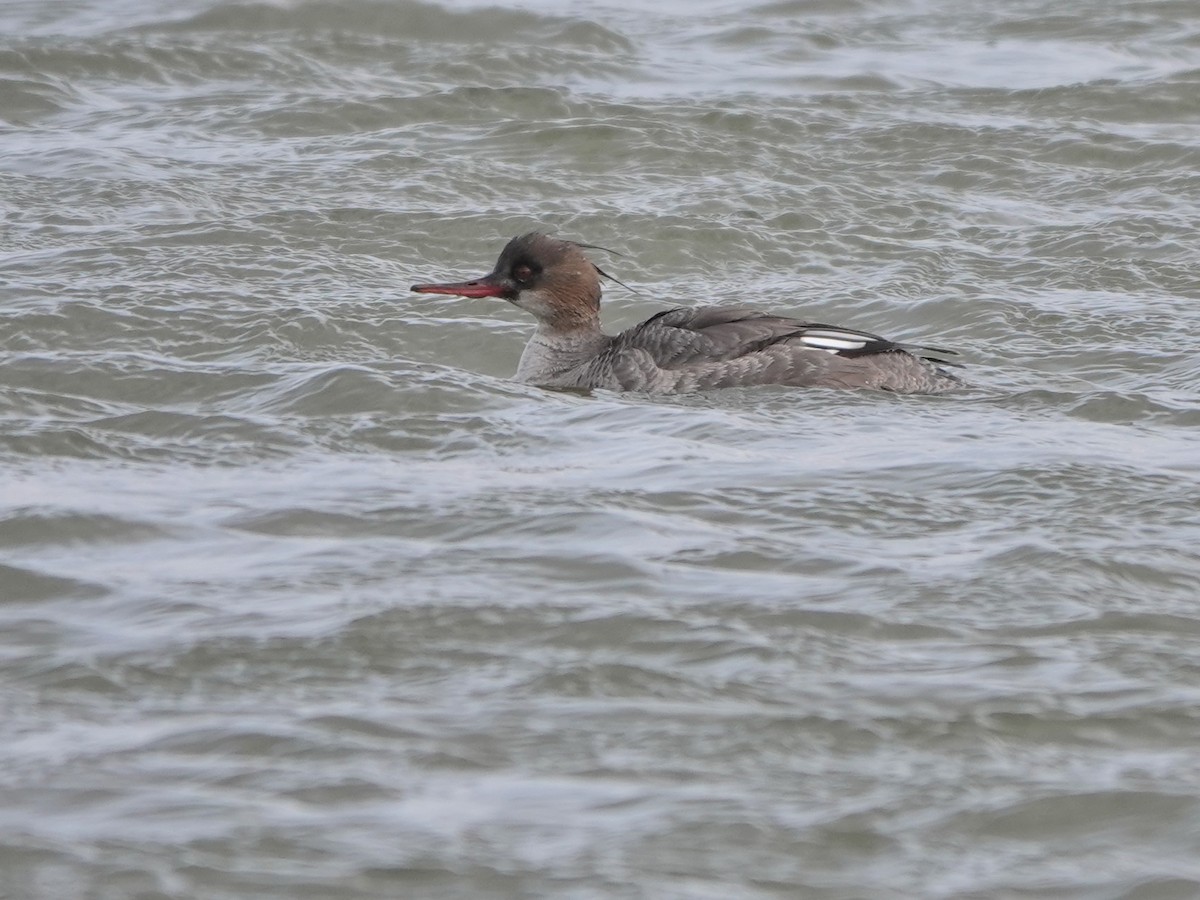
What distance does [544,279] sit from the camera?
9266 mm

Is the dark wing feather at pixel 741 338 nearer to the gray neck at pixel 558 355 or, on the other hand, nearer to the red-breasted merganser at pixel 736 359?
the red-breasted merganser at pixel 736 359

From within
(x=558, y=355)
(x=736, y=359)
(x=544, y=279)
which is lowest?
(x=558, y=355)

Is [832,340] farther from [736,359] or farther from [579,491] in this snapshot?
[579,491]

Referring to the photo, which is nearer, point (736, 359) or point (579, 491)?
point (579, 491)

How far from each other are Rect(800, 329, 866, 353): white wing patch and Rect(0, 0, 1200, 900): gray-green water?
32 cm

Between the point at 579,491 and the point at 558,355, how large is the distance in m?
2.52

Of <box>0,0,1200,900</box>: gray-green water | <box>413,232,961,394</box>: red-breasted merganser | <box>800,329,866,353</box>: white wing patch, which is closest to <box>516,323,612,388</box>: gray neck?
<box>413,232,961,394</box>: red-breasted merganser

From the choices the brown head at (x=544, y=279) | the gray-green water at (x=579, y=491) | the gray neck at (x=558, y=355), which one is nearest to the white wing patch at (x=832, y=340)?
the gray-green water at (x=579, y=491)

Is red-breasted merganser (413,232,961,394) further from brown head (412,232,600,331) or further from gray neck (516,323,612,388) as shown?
brown head (412,232,600,331)

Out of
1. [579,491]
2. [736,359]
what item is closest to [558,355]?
[736,359]

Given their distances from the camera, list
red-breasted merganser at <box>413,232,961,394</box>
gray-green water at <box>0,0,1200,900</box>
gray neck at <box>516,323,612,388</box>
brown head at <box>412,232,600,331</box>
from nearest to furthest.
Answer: gray-green water at <box>0,0,1200,900</box> < red-breasted merganser at <box>413,232,961,394</box> < gray neck at <box>516,323,612,388</box> < brown head at <box>412,232,600,331</box>

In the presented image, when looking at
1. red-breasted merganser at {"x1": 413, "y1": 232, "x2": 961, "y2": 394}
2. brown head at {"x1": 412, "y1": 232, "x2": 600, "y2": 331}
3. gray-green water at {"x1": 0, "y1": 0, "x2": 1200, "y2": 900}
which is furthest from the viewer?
brown head at {"x1": 412, "y1": 232, "x2": 600, "y2": 331}

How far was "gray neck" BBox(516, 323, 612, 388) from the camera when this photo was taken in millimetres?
8891

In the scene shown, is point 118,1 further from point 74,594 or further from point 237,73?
point 74,594
